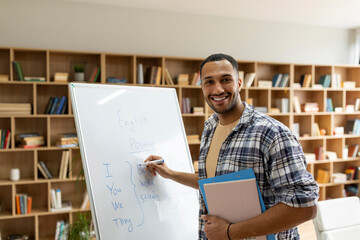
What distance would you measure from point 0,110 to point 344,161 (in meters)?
4.85

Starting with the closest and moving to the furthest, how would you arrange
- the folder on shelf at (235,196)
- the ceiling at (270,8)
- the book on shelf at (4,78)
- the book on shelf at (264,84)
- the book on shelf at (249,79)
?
the folder on shelf at (235,196)
the book on shelf at (4,78)
the ceiling at (270,8)
the book on shelf at (249,79)
the book on shelf at (264,84)

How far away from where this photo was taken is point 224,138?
1331mm

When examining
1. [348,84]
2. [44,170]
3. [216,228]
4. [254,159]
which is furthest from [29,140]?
[348,84]

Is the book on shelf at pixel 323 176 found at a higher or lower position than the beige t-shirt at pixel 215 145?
lower

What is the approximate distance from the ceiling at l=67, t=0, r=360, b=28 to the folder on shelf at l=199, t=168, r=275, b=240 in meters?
3.04

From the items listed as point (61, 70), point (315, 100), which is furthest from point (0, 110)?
point (315, 100)

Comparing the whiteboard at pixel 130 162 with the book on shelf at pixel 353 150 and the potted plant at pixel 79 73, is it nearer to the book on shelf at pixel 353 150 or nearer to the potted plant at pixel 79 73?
the potted plant at pixel 79 73

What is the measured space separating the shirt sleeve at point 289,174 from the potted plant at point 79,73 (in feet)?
9.70

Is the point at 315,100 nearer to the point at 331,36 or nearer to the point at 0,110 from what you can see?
the point at 331,36

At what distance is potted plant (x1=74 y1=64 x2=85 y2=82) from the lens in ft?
11.9

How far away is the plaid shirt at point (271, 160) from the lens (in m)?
1.04

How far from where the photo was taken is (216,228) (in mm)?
1183

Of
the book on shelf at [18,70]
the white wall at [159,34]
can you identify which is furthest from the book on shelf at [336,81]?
the book on shelf at [18,70]

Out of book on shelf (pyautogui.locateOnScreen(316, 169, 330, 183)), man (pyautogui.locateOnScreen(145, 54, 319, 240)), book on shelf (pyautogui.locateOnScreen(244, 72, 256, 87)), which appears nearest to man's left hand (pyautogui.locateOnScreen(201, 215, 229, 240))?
man (pyautogui.locateOnScreen(145, 54, 319, 240))
